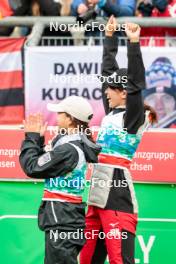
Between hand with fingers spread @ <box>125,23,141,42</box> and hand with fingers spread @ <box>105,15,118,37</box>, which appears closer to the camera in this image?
hand with fingers spread @ <box>125,23,141,42</box>

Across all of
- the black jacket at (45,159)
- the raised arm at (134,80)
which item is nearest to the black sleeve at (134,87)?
the raised arm at (134,80)

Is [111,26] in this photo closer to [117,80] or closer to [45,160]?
[117,80]

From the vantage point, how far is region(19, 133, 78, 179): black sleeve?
4.75 metres

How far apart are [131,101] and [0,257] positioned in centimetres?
173

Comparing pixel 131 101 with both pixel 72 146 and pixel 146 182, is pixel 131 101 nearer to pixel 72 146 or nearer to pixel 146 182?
pixel 72 146

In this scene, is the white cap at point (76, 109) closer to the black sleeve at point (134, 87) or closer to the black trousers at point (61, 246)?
the black sleeve at point (134, 87)

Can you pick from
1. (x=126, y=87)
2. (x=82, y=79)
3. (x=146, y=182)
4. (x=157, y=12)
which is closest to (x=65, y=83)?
(x=82, y=79)

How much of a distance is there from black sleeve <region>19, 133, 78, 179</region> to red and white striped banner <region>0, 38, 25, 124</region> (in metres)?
3.26

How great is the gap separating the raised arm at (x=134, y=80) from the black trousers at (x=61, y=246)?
0.79m

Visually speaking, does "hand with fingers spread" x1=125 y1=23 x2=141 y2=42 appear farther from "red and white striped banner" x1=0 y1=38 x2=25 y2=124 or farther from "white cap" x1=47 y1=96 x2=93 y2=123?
"red and white striped banner" x1=0 y1=38 x2=25 y2=124

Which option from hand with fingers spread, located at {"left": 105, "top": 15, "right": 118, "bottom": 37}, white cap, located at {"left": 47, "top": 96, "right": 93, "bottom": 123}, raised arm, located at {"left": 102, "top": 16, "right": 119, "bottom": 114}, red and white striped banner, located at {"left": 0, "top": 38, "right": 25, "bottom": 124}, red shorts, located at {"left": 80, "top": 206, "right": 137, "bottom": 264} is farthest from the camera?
red and white striped banner, located at {"left": 0, "top": 38, "right": 25, "bottom": 124}

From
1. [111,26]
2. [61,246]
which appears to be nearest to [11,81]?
[111,26]

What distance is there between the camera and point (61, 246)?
4.80 m

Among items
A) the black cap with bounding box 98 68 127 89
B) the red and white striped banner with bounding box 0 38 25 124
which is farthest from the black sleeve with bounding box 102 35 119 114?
the red and white striped banner with bounding box 0 38 25 124
